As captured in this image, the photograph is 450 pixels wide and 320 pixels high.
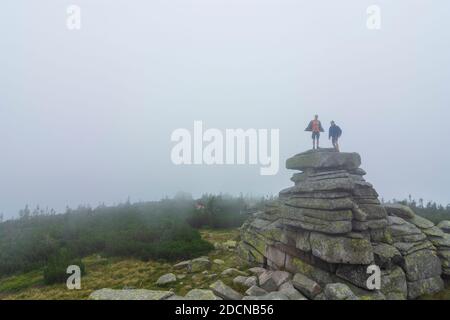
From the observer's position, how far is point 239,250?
38.9 ft

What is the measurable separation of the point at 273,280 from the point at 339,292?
2.34m

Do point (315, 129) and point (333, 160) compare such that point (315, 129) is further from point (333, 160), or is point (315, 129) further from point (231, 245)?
point (231, 245)

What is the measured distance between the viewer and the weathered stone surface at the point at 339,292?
20.7 ft

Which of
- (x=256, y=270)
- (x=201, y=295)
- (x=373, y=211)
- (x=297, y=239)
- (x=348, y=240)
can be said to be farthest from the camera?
(x=256, y=270)

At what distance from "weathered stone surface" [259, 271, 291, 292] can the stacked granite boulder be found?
1.52ft

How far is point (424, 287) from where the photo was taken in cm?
756

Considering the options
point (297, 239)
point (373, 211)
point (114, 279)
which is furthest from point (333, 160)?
point (114, 279)

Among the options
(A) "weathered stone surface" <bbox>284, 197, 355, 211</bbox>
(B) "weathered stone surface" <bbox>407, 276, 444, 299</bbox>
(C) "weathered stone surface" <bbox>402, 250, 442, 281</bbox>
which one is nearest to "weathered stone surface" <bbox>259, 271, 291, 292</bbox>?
(A) "weathered stone surface" <bbox>284, 197, 355, 211</bbox>

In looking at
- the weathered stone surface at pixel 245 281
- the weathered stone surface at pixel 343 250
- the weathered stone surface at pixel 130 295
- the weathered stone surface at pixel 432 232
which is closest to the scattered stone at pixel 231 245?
the weathered stone surface at pixel 245 281

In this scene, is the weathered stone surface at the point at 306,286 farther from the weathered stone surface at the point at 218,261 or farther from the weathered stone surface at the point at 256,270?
the weathered stone surface at the point at 218,261

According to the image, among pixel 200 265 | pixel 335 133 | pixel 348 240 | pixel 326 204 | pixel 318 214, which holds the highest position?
pixel 335 133
